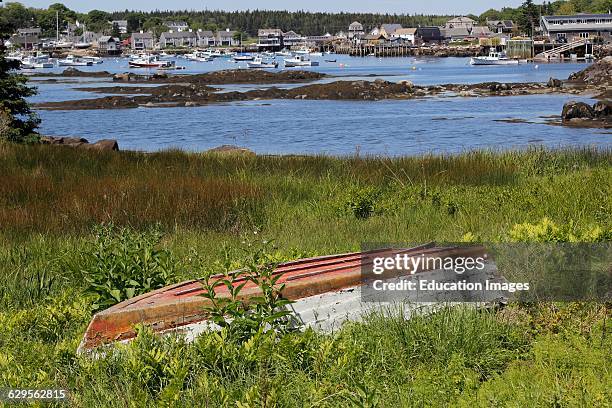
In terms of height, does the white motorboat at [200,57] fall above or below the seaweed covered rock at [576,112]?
above

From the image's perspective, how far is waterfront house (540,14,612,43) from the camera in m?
152

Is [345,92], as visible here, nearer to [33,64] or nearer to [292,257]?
[292,257]

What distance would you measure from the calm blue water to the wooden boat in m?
24.1

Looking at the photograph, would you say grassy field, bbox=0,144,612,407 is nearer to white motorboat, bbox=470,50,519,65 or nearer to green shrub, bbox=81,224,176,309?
green shrub, bbox=81,224,176,309

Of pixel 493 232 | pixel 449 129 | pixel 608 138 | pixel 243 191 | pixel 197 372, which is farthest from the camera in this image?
pixel 449 129

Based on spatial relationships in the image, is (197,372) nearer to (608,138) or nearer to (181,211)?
(181,211)

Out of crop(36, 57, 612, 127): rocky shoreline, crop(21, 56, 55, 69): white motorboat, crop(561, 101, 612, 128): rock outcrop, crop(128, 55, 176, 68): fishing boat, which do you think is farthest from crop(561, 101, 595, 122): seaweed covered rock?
crop(21, 56, 55, 69): white motorboat

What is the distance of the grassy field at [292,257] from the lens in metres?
5.49

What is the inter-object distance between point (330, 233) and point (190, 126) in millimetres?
39041

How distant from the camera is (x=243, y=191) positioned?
511 inches

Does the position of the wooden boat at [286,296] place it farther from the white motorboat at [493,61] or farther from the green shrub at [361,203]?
the white motorboat at [493,61]

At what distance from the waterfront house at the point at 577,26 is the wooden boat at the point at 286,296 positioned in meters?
154

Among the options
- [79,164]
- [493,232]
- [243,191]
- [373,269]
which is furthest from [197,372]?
[79,164]

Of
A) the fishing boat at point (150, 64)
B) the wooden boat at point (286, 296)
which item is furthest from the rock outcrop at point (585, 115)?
the fishing boat at point (150, 64)
